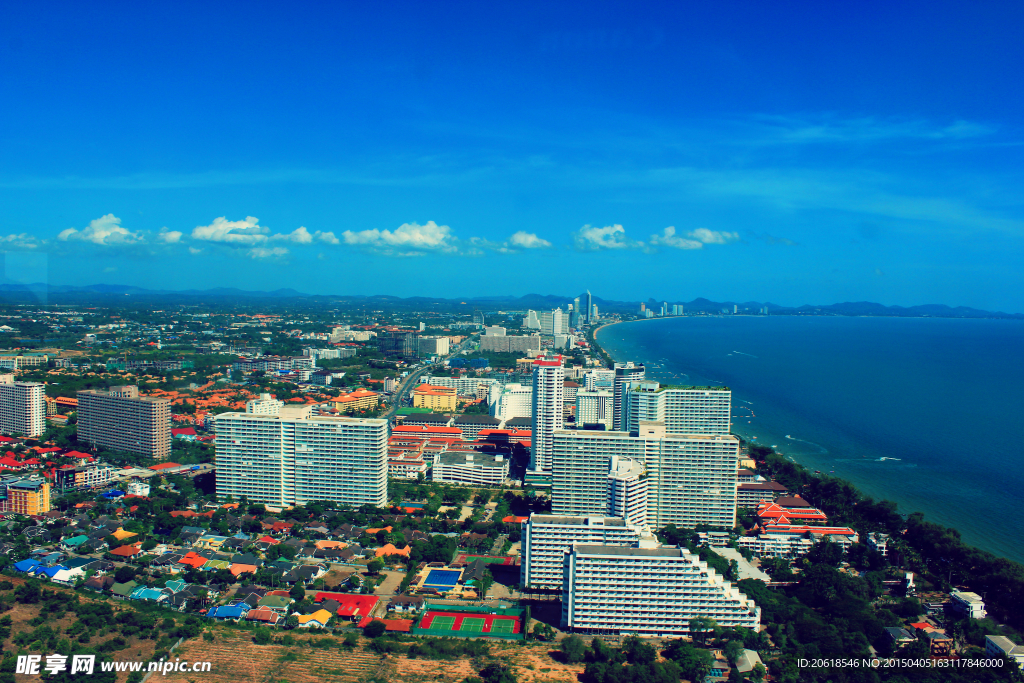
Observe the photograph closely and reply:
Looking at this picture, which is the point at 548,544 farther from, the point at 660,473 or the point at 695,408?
the point at 695,408

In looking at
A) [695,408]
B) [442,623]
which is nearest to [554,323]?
[695,408]

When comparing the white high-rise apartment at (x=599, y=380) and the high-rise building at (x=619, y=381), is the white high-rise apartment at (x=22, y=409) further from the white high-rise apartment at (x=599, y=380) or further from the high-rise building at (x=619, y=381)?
the white high-rise apartment at (x=599, y=380)

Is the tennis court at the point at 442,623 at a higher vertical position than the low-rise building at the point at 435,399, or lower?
lower

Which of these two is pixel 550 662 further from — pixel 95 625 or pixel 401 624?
pixel 95 625

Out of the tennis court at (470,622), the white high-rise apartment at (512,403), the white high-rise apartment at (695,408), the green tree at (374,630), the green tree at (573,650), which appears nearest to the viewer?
the green tree at (573,650)

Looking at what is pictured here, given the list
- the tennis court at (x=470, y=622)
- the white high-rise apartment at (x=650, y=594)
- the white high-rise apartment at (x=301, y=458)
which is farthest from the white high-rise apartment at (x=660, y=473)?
the white high-rise apartment at (x=650, y=594)

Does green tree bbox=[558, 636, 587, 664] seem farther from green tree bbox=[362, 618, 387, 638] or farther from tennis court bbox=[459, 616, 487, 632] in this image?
green tree bbox=[362, 618, 387, 638]
